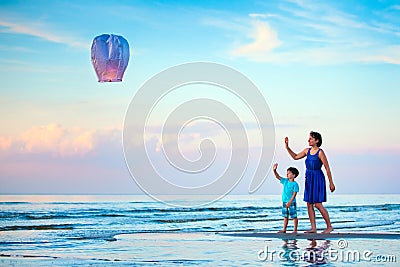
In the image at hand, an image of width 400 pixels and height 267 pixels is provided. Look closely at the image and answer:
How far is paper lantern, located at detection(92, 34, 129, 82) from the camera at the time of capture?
53.5ft

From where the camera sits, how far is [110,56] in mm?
16312

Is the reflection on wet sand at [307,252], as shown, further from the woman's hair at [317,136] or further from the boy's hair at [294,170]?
the woman's hair at [317,136]

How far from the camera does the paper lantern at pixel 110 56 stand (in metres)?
16.3

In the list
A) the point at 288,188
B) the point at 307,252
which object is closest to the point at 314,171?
the point at 288,188

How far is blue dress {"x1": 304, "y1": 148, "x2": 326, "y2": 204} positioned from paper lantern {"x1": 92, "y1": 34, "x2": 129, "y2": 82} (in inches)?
206

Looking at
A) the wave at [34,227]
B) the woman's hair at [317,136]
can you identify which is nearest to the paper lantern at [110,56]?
the wave at [34,227]

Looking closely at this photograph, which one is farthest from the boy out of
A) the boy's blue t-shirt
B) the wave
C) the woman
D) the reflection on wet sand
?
the wave

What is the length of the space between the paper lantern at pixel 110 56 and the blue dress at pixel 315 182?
523 centimetres

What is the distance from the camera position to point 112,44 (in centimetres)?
1627

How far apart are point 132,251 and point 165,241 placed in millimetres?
1860

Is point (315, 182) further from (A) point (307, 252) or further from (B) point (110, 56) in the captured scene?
(B) point (110, 56)

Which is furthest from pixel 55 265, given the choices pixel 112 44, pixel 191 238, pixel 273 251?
pixel 112 44

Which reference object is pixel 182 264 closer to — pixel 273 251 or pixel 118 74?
pixel 273 251

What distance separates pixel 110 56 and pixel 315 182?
5.67 metres
